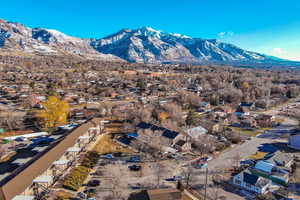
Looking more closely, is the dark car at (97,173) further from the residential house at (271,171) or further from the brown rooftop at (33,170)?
the residential house at (271,171)

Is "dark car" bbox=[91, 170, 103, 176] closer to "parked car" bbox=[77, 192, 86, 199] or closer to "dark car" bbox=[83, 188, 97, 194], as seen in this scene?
"dark car" bbox=[83, 188, 97, 194]

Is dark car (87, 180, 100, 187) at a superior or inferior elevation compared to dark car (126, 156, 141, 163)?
inferior

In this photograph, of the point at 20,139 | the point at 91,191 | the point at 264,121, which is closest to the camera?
the point at 91,191

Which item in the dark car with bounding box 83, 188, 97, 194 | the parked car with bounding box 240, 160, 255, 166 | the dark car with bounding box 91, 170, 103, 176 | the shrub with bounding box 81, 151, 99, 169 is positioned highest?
the shrub with bounding box 81, 151, 99, 169

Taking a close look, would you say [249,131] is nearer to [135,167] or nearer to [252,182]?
[252,182]

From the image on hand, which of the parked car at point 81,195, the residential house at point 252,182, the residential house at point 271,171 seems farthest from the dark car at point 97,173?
the residential house at point 271,171

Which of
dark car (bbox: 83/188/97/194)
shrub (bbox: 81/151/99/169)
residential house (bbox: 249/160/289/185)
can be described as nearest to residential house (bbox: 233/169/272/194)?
residential house (bbox: 249/160/289/185)

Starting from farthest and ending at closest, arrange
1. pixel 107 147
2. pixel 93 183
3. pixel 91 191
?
pixel 107 147 < pixel 93 183 < pixel 91 191

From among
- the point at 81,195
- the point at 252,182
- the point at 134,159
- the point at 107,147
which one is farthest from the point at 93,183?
the point at 252,182

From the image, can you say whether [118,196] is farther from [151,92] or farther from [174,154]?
[151,92]

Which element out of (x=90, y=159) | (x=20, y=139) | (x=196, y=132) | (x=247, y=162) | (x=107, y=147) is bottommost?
(x=247, y=162)

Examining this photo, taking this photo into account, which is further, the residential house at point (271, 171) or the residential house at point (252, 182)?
the residential house at point (271, 171)
